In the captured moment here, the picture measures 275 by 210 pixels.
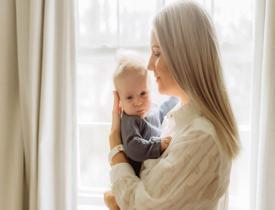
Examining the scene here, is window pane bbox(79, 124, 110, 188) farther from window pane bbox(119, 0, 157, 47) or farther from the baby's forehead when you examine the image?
the baby's forehead

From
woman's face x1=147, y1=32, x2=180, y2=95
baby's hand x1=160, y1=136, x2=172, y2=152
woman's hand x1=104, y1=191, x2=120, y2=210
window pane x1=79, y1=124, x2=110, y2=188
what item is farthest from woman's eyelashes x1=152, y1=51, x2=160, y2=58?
window pane x1=79, y1=124, x2=110, y2=188

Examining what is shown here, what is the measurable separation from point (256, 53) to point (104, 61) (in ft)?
2.66

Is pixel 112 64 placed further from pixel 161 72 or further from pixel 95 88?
pixel 161 72

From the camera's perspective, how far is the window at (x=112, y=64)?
73.0 inches

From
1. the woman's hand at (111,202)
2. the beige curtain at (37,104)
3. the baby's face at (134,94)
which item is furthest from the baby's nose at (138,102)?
the beige curtain at (37,104)

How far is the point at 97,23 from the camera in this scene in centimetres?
199

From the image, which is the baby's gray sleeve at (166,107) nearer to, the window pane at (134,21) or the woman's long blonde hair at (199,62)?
the woman's long blonde hair at (199,62)

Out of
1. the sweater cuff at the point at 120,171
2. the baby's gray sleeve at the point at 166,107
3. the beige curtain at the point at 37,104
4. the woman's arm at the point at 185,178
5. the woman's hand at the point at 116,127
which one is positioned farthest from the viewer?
the beige curtain at the point at 37,104

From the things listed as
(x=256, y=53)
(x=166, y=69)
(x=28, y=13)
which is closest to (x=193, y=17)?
(x=166, y=69)

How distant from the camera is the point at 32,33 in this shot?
5.53 feet

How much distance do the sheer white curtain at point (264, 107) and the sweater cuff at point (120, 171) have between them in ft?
2.15

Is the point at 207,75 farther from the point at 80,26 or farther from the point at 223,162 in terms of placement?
the point at 80,26

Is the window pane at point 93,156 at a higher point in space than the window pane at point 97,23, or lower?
lower

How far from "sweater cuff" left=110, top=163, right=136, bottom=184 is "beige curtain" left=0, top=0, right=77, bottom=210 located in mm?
589
